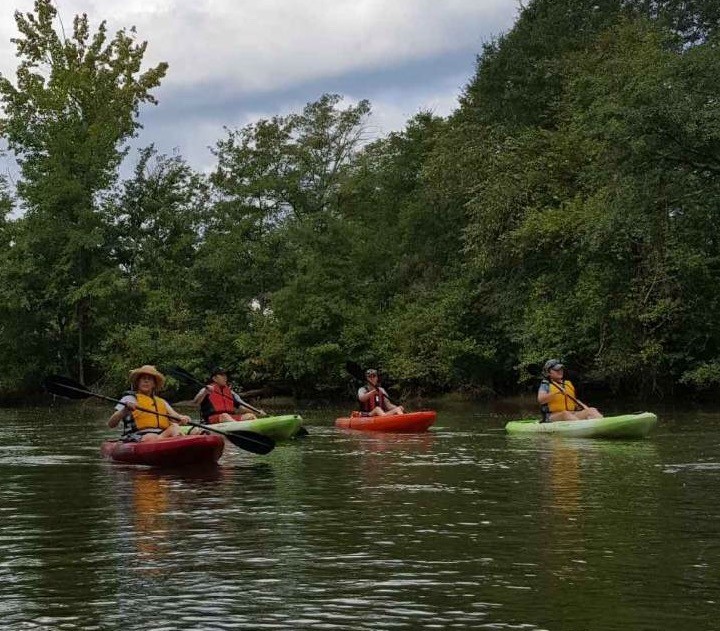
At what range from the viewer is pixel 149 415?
13.3m

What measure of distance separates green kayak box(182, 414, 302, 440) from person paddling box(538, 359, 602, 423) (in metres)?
3.89

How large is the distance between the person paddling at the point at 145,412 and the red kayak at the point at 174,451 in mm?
250

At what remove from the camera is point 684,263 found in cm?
2516

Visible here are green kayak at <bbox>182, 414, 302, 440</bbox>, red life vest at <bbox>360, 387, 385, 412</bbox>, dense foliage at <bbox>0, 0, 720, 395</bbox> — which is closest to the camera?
green kayak at <bbox>182, 414, 302, 440</bbox>

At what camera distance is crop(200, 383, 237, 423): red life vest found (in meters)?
16.4

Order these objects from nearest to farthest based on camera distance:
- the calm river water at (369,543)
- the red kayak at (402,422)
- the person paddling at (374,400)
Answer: the calm river water at (369,543)
the red kayak at (402,422)
the person paddling at (374,400)

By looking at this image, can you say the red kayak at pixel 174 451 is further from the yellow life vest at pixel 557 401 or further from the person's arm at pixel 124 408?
the yellow life vest at pixel 557 401

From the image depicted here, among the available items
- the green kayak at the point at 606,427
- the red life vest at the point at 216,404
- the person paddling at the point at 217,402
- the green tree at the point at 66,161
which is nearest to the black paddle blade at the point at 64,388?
the person paddling at the point at 217,402

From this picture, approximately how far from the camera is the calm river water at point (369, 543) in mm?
5383

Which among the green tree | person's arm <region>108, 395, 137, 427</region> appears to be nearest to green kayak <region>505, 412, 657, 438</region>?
person's arm <region>108, 395, 137, 427</region>

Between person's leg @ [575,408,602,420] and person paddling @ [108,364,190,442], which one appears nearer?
person paddling @ [108,364,190,442]

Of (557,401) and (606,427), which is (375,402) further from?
(606,427)

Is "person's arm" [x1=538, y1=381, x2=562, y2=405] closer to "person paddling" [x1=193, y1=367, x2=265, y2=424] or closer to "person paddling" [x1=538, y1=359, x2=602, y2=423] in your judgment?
"person paddling" [x1=538, y1=359, x2=602, y2=423]

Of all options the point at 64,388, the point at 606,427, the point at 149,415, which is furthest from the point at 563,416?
the point at 64,388
